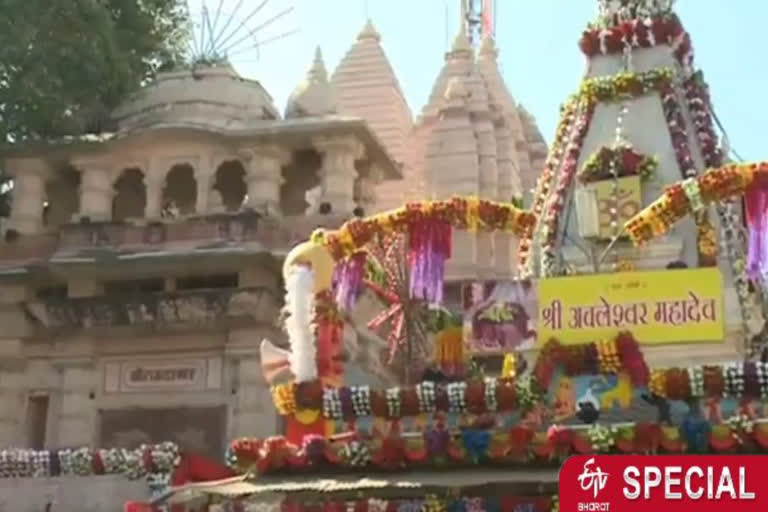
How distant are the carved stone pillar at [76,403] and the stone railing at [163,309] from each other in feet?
2.07

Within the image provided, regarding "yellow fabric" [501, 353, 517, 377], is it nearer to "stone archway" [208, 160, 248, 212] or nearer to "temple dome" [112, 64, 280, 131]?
"temple dome" [112, 64, 280, 131]

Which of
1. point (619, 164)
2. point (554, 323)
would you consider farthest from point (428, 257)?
point (619, 164)

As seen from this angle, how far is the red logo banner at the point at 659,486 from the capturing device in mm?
8859

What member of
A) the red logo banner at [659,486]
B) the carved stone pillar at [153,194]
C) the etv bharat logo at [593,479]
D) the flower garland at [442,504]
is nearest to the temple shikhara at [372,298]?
the flower garland at [442,504]

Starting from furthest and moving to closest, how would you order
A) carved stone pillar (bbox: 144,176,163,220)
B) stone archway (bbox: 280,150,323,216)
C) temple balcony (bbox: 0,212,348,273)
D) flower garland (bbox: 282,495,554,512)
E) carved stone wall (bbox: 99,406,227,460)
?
stone archway (bbox: 280,150,323,216)
carved stone pillar (bbox: 144,176,163,220)
temple balcony (bbox: 0,212,348,273)
carved stone wall (bbox: 99,406,227,460)
flower garland (bbox: 282,495,554,512)

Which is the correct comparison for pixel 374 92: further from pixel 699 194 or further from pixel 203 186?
pixel 699 194

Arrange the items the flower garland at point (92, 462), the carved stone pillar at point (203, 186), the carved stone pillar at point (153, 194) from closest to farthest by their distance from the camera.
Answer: the flower garland at point (92, 462) < the carved stone pillar at point (203, 186) < the carved stone pillar at point (153, 194)

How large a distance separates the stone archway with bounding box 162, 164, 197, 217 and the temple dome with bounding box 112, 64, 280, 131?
1.06 m

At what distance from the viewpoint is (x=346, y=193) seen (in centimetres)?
2141

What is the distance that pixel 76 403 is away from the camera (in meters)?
21.1

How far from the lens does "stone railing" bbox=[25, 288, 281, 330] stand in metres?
20.5

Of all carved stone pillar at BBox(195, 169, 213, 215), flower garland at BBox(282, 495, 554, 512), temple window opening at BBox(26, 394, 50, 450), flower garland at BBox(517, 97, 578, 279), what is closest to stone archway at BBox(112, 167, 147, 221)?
carved stone pillar at BBox(195, 169, 213, 215)

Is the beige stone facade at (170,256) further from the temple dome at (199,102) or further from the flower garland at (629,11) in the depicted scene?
the flower garland at (629,11)

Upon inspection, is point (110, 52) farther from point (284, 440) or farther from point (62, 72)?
point (284, 440)
